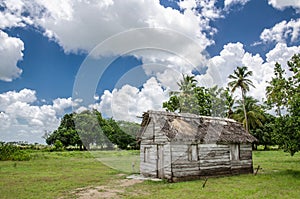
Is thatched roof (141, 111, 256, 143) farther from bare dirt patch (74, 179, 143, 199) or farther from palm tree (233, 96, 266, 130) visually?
palm tree (233, 96, 266, 130)

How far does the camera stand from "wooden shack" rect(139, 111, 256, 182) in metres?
15.8

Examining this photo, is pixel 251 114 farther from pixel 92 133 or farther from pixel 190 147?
pixel 190 147

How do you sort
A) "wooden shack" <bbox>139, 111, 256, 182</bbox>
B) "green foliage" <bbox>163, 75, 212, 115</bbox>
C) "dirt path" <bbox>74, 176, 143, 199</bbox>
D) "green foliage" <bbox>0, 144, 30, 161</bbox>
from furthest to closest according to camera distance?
1. "green foliage" <bbox>0, 144, 30, 161</bbox>
2. "green foliage" <bbox>163, 75, 212, 115</bbox>
3. "wooden shack" <bbox>139, 111, 256, 182</bbox>
4. "dirt path" <bbox>74, 176, 143, 199</bbox>

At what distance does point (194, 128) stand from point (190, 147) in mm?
1689

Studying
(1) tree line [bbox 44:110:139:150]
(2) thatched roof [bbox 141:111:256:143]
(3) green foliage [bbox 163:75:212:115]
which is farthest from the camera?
(3) green foliage [bbox 163:75:212:115]

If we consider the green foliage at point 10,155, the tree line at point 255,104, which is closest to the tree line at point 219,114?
the tree line at point 255,104

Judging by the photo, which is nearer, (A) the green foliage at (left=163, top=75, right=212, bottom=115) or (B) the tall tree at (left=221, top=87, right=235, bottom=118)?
(A) the green foliage at (left=163, top=75, right=212, bottom=115)

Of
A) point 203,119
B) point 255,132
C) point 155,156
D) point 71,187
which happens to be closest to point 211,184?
point 155,156

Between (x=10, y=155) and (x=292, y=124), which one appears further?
(x=10, y=155)

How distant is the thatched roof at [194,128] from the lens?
1630cm

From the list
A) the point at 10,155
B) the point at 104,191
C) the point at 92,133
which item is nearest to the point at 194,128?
the point at 104,191

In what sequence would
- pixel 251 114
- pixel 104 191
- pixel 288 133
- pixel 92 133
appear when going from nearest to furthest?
pixel 104 191 < pixel 288 133 < pixel 92 133 < pixel 251 114

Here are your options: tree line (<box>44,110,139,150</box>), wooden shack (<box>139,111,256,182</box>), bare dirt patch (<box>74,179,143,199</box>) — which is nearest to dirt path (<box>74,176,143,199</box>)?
bare dirt patch (<box>74,179,143,199</box>)

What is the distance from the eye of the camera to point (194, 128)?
17.6m
